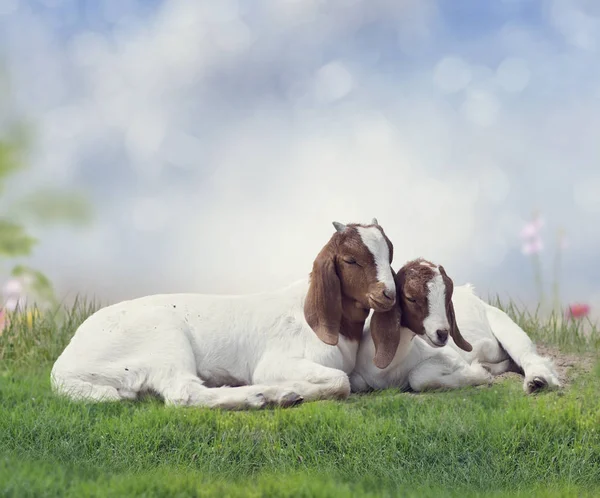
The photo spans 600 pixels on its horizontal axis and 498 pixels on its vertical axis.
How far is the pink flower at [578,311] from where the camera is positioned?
11.6 metres

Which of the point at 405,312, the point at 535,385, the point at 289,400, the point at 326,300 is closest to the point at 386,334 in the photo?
the point at 405,312

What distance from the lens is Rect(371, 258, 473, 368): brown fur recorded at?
8.09 meters

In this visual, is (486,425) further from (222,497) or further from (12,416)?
(12,416)

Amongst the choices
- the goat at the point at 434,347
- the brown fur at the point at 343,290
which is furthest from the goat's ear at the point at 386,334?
the brown fur at the point at 343,290

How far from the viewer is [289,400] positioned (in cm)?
779

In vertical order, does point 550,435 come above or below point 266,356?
below

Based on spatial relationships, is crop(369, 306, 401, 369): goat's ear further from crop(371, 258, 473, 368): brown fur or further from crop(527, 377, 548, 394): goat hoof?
crop(527, 377, 548, 394): goat hoof

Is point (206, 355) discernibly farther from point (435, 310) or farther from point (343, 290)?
point (435, 310)

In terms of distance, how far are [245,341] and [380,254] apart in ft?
5.30

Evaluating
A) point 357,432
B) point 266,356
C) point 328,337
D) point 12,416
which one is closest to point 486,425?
point 357,432

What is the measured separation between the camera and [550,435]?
7.30 metres

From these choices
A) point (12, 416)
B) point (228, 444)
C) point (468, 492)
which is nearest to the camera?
point (468, 492)

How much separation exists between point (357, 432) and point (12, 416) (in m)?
2.99

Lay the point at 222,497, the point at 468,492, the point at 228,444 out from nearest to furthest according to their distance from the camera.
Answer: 1. the point at 222,497
2. the point at 468,492
3. the point at 228,444
